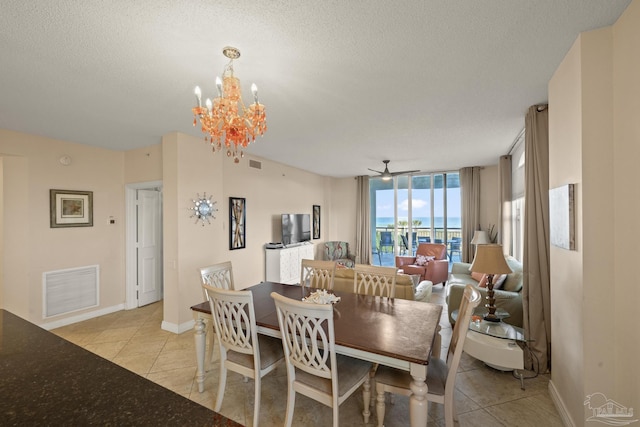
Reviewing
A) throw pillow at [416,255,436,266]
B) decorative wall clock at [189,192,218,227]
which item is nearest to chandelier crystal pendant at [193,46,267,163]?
decorative wall clock at [189,192,218,227]

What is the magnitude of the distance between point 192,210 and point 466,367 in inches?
147

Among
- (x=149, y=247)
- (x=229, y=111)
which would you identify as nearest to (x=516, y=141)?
(x=229, y=111)

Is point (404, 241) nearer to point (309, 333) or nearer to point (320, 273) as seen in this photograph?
point (320, 273)

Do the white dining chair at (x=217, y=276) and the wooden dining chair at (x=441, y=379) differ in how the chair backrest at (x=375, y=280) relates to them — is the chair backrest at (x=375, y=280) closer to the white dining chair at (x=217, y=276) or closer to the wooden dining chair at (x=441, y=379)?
the wooden dining chair at (x=441, y=379)

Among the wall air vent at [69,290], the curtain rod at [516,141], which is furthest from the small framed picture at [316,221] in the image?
the wall air vent at [69,290]

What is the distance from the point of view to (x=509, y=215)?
503 cm

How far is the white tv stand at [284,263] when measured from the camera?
18.0 ft

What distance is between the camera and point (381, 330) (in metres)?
1.92

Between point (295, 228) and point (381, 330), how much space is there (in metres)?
4.43

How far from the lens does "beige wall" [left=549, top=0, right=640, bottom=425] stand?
1575 millimetres

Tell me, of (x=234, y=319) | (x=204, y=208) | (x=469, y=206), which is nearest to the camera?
(x=234, y=319)

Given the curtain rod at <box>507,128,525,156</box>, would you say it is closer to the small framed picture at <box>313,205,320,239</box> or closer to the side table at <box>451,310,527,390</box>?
the side table at <box>451,310,527,390</box>

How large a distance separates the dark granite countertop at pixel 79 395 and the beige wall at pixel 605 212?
7.32ft

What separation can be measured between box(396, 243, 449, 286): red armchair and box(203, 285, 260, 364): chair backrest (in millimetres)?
4412
